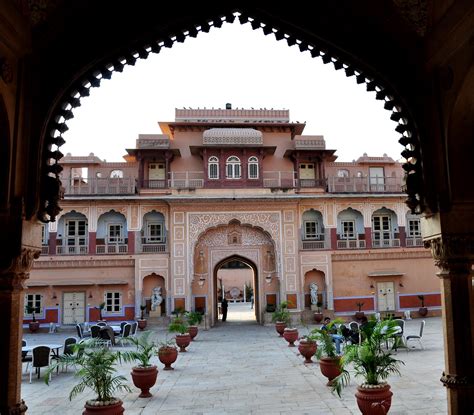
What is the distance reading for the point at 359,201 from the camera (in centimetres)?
2561

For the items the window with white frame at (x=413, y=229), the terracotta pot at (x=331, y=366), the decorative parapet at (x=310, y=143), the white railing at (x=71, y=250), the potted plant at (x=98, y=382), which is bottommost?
the terracotta pot at (x=331, y=366)

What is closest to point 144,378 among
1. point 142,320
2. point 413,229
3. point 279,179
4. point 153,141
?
point 142,320

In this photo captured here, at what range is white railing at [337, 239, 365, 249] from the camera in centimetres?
2525

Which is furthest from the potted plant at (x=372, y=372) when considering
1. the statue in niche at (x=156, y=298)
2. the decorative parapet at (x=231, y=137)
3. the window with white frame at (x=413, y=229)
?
the window with white frame at (x=413, y=229)

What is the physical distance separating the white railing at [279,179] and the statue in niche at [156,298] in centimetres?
774

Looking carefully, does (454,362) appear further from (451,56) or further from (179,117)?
(179,117)

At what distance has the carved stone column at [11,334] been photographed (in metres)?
5.03

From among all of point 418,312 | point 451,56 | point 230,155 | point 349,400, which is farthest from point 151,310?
point 451,56

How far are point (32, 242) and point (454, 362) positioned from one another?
507cm

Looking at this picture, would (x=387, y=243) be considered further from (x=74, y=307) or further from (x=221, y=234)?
(x=74, y=307)

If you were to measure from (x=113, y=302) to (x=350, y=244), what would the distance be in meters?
12.6

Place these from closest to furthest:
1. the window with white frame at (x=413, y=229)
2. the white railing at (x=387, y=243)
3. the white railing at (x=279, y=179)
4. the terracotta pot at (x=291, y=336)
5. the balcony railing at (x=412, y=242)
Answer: the terracotta pot at (x=291, y=336)
the white railing at (x=279, y=179)
the white railing at (x=387, y=243)
the balcony railing at (x=412, y=242)
the window with white frame at (x=413, y=229)

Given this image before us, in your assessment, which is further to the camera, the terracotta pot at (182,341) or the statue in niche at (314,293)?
the statue in niche at (314,293)

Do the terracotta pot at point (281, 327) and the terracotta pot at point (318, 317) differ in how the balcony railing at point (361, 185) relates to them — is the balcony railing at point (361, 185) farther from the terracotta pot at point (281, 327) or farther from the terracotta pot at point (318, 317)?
A: the terracotta pot at point (281, 327)
